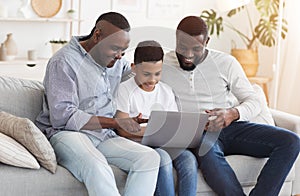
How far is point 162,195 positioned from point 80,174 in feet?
1.25

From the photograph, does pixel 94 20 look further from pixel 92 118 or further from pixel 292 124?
pixel 92 118

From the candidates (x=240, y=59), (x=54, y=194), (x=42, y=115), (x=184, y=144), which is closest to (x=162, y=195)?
(x=184, y=144)

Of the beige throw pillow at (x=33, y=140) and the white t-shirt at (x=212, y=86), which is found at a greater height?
the white t-shirt at (x=212, y=86)

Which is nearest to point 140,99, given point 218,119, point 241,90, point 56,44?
point 218,119

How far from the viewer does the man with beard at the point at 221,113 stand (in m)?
2.84

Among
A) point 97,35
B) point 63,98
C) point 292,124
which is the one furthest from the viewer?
point 292,124

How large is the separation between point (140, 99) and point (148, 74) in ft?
0.40

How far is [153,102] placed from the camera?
109 inches

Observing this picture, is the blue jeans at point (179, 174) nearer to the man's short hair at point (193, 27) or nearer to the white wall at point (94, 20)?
the man's short hair at point (193, 27)

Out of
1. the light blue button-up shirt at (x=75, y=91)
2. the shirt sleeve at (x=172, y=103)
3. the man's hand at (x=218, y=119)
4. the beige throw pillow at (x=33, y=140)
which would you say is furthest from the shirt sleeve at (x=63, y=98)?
the man's hand at (x=218, y=119)

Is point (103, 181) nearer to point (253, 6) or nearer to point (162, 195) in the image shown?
point (162, 195)

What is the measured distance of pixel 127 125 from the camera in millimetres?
2686

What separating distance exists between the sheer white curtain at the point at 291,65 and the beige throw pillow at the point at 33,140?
9.51 feet

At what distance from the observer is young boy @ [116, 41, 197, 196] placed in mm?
2682
